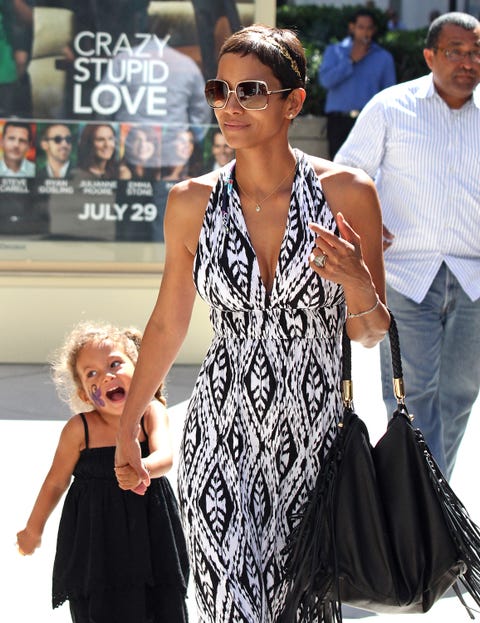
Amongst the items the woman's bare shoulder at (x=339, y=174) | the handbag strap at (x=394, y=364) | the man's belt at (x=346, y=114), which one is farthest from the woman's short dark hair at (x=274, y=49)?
the man's belt at (x=346, y=114)

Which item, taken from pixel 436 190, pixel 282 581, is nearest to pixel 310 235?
pixel 282 581

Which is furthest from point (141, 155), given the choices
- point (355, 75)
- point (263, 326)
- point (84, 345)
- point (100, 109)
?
point (263, 326)

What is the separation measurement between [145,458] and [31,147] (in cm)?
510

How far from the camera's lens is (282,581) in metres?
3.08

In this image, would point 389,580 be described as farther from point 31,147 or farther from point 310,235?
point 31,147

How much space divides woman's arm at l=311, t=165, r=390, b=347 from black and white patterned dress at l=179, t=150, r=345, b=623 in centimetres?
Result: 6

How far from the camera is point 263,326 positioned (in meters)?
3.18

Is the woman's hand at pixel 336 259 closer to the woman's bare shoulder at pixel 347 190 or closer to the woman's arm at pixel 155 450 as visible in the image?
the woman's bare shoulder at pixel 347 190

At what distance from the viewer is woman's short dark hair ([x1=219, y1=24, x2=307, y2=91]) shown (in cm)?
319

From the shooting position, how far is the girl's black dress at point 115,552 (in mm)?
3727

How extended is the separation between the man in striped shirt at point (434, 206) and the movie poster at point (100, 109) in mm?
3469

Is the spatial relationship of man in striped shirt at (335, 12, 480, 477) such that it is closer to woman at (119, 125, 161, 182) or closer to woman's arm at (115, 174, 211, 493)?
woman's arm at (115, 174, 211, 493)

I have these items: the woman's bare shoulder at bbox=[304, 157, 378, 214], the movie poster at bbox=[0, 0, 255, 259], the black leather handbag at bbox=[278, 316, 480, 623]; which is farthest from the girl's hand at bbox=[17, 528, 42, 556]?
the movie poster at bbox=[0, 0, 255, 259]

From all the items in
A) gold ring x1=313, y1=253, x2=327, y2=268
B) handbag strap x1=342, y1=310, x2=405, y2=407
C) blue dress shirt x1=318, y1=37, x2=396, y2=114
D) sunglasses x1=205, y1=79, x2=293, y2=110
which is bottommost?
Answer: handbag strap x1=342, y1=310, x2=405, y2=407
